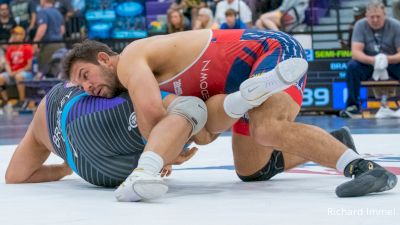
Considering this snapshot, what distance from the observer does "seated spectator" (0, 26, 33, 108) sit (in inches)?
439

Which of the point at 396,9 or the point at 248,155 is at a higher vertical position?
the point at 248,155

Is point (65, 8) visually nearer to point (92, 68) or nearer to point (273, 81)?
point (92, 68)

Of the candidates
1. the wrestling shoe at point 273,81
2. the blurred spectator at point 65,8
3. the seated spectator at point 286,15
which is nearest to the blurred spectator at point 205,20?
→ the seated spectator at point 286,15

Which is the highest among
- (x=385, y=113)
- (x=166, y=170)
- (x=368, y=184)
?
(x=368, y=184)

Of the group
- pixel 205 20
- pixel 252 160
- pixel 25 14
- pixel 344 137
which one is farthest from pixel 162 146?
pixel 25 14

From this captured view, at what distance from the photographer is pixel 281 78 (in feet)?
10.6

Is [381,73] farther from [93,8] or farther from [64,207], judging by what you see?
[64,207]

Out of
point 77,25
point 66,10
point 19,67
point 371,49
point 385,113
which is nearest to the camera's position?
point 385,113

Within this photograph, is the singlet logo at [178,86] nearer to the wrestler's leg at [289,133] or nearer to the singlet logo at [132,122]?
the singlet logo at [132,122]

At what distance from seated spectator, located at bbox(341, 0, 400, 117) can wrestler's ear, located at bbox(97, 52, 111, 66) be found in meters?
5.16

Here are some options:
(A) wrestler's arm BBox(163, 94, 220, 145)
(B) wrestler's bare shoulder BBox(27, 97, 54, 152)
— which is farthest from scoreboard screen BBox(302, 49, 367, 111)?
(A) wrestler's arm BBox(163, 94, 220, 145)

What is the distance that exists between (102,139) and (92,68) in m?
0.31

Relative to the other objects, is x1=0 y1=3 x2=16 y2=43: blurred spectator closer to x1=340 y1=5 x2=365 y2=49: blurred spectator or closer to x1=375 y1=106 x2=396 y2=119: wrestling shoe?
x1=340 y1=5 x2=365 y2=49: blurred spectator

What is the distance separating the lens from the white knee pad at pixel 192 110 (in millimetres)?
3312
